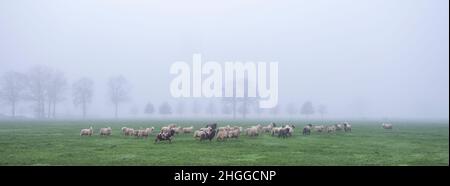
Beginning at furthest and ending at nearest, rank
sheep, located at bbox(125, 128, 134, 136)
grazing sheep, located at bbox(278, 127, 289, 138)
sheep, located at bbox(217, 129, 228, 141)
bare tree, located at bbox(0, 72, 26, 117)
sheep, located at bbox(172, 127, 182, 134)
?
bare tree, located at bbox(0, 72, 26, 117) → sheep, located at bbox(172, 127, 182, 134) → sheep, located at bbox(125, 128, 134, 136) → grazing sheep, located at bbox(278, 127, 289, 138) → sheep, located at bbox(217, 129, 228, 141)

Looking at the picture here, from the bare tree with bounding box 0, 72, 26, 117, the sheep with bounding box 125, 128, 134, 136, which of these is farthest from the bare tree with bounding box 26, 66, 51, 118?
the sheep with bounding box 125, 128, 134, 136

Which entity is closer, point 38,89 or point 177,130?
point 177,130

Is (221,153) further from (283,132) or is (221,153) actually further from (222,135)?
(283,132)

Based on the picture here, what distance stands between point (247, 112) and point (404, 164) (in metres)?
28.0

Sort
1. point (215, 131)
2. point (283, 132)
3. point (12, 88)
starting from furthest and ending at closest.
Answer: point (12, 88) → point (283, 132) → point (215, 131)

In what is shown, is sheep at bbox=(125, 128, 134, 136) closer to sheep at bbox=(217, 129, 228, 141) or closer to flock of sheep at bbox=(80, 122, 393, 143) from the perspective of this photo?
flock of sheep at bbox=(80, 122, 393, 143)

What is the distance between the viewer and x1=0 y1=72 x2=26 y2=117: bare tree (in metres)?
42.7

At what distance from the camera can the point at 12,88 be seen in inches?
1839

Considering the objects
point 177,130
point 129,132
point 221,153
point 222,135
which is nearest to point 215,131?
point 222,135
